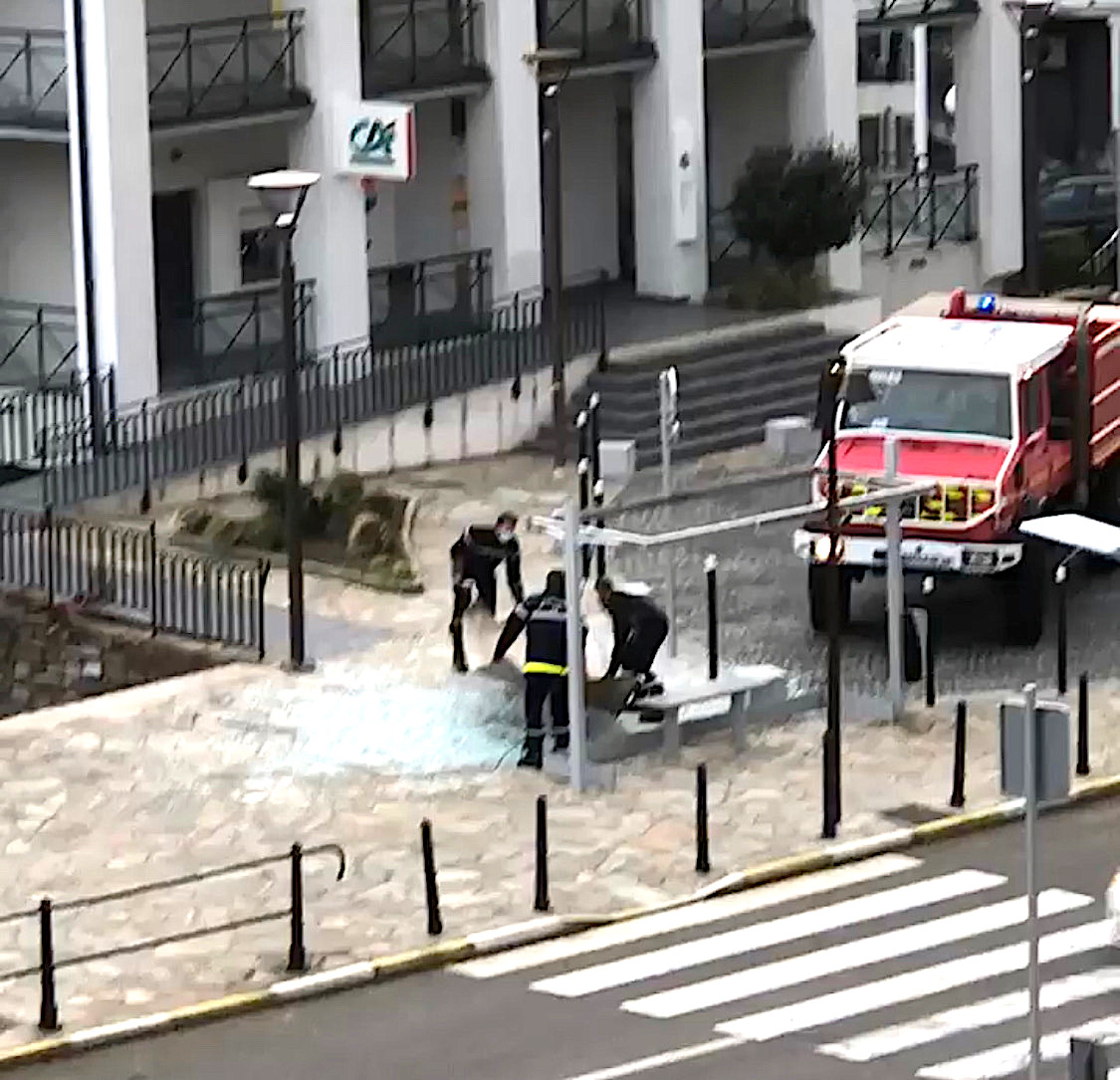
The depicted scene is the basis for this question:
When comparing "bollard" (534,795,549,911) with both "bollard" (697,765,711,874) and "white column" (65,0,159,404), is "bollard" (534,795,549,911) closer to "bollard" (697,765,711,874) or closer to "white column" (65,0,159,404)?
"bollard" (697,765,711,874)

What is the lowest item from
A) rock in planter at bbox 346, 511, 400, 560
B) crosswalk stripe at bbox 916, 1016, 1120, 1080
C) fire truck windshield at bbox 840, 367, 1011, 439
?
crosswalk stripe at bbox 916, 1016, 1120, 1080

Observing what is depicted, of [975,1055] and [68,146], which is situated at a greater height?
[68,146]

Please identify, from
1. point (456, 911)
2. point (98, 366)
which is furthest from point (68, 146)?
point (456, 911)

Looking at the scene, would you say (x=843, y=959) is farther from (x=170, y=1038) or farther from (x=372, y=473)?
(x=372, y=473)

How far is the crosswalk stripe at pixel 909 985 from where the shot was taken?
2148cm

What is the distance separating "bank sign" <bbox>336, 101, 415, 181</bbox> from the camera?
1656 inches

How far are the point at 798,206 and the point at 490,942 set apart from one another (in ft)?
80.7

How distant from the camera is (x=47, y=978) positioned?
2170 cm

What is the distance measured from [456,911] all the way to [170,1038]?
2.92m

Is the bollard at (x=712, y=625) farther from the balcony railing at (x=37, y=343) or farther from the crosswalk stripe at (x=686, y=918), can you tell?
the balcony railing at (x=37, y=343)

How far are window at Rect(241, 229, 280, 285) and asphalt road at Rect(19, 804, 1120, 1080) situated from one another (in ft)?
68.2

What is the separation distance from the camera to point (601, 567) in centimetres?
3275

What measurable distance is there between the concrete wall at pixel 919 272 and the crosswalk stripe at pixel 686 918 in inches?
950

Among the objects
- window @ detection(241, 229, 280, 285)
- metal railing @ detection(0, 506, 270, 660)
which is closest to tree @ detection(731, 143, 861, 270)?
window @ detection(241, 229, 280, 285)
